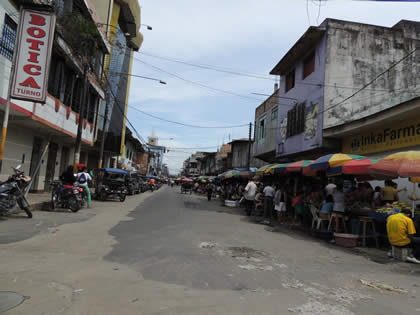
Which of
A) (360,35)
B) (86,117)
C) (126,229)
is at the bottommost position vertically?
(126,229)

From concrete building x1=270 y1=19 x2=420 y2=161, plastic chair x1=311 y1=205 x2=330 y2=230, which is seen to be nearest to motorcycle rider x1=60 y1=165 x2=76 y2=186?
plastic chair x1=311 y1=205 x2=330 y2=230

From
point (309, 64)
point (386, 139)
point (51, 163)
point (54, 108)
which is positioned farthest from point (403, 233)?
point (51, 163)

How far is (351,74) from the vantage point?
18.3 meters

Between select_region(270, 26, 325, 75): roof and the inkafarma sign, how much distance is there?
556 inches

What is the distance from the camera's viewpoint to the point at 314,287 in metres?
4.75

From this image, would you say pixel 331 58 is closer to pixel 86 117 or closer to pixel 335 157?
pixel 335 157

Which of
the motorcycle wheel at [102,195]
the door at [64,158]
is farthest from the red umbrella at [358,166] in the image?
the door at [64,158]

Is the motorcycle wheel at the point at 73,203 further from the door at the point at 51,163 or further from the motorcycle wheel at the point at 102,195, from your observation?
the door at the point at 51,163

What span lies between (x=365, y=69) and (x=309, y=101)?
366 cm

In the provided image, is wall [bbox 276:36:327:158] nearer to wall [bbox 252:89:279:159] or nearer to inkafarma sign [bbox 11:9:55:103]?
wall [bbox 252:89:279:159]

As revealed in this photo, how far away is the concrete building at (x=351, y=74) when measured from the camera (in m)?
17.9

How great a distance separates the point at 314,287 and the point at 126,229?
19.4 ft

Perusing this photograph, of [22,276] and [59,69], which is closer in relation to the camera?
[22,276]

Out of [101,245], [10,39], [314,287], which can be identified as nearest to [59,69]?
[10,39]
